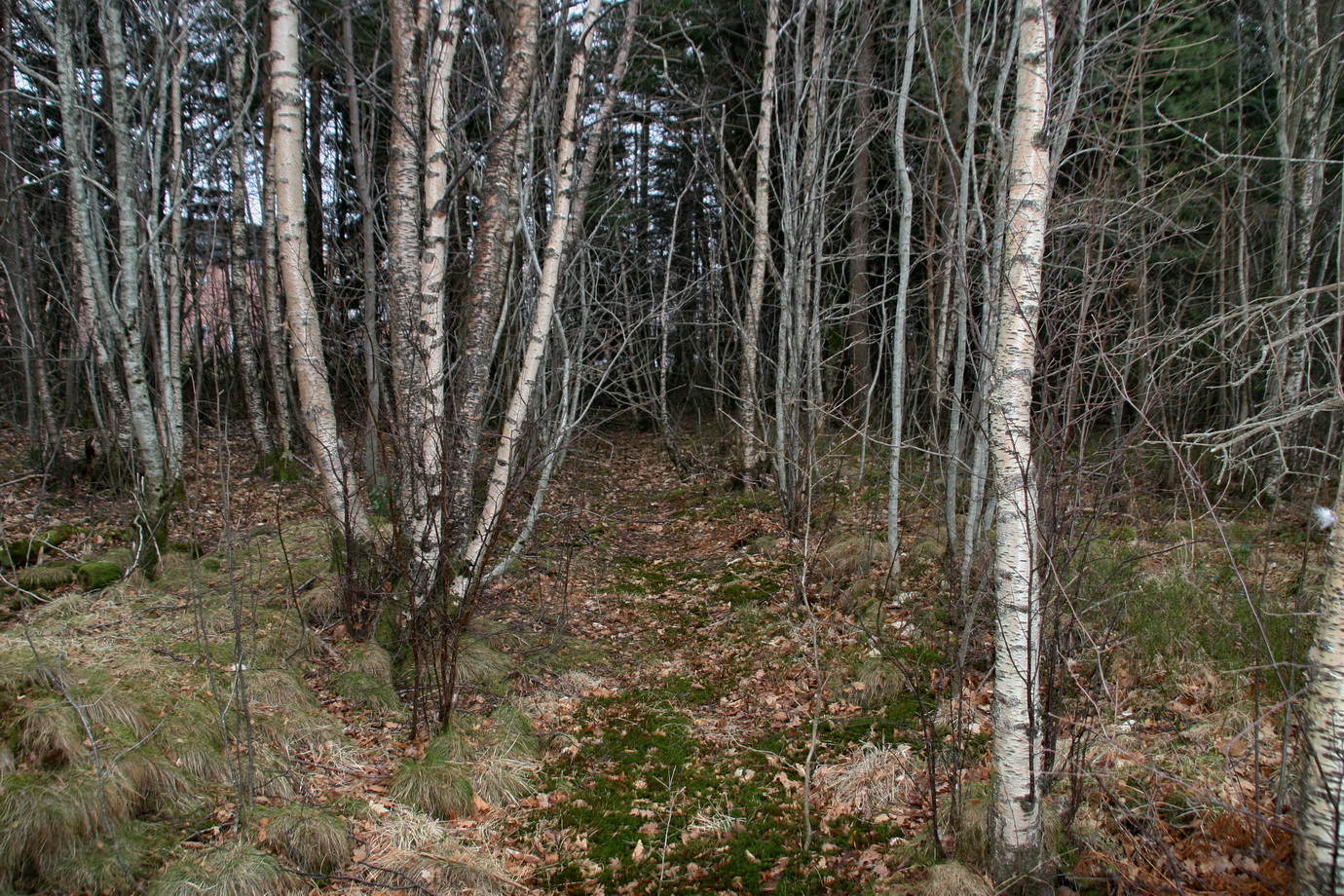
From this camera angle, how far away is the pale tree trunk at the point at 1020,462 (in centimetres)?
286

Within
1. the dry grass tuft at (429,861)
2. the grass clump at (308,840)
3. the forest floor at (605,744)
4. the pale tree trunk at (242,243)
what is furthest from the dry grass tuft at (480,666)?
the pale tree trunk at (242,243)

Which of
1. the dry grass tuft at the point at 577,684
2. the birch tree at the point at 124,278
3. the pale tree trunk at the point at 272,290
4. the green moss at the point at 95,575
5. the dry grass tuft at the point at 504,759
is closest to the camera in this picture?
the dry grass tuft at the point at 504,759

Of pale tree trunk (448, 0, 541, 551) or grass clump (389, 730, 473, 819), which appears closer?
grass clump (389, 730, 473, 819)

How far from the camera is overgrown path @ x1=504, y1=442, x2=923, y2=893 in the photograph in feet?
11.6

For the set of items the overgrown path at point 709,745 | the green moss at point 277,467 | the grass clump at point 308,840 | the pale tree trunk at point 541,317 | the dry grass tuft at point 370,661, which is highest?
the pale tree trunk at point 541,317

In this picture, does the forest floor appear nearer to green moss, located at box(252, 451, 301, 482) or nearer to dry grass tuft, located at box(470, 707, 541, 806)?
dry grass tuft, located at box(470, 707, 541, 806)

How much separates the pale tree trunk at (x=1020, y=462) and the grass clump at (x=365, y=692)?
3610mm

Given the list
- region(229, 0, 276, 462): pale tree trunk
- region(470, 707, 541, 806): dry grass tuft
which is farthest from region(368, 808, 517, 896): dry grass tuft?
region(229, 0, 276, 462): pale tree trunk

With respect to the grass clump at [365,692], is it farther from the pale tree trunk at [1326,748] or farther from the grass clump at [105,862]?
the pale tree trunk at [1326,748]

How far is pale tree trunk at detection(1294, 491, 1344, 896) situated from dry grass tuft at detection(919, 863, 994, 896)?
1018mm

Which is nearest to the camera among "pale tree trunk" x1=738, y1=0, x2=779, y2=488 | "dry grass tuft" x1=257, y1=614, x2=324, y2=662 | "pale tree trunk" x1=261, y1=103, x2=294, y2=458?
"dry grass tuft" x1=257, y1=614, x2=324, y2=662

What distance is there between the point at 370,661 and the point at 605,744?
172 centimetres

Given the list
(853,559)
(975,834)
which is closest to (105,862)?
(975,834)

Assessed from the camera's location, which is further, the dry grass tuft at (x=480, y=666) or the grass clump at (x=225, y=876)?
the dry grass tuft at (x=480, y=666)
